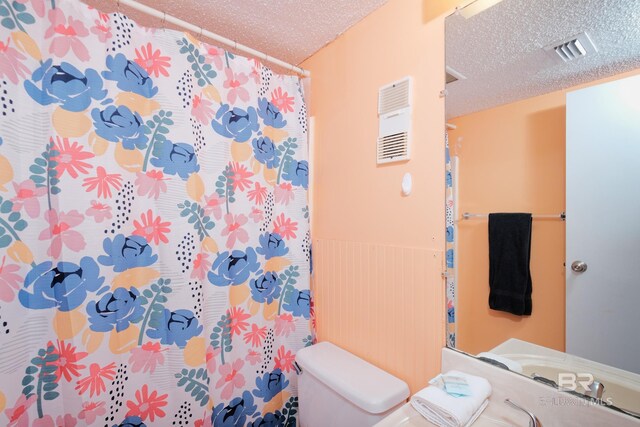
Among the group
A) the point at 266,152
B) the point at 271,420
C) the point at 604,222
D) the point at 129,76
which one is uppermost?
the point at 129,76

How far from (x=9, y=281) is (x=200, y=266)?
569mm

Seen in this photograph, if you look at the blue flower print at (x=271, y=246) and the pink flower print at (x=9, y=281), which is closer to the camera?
the pink flower print at (x=9, y=281)

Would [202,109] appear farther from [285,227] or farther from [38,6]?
[285,227]

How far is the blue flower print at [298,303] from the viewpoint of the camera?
147 centimetres

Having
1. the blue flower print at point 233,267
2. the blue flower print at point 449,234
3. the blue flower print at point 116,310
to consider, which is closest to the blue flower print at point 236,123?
the blue flower print at point 233,267

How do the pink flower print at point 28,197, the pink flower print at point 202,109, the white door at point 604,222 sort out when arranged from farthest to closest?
the pink flower print at point 202,109, the pink flower print at point 28,197, the white door at point 604,222

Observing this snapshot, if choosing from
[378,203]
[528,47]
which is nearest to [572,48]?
[528,47]

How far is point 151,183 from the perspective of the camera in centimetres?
110

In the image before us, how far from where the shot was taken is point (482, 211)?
3.11 ft

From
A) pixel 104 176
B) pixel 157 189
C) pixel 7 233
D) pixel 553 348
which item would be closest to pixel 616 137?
pixel 553 348

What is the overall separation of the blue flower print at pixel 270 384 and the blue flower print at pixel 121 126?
122 centimetres

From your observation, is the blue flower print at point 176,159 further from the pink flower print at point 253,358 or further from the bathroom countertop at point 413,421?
the bathroom countertop at point 413,421

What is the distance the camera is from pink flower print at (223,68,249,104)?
4.29 ft

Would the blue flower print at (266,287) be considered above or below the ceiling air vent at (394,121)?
below
